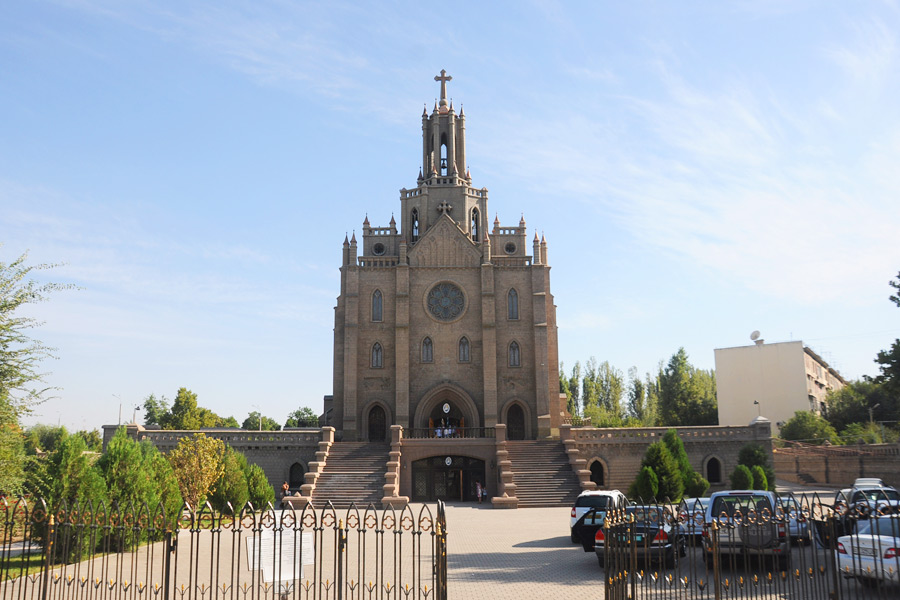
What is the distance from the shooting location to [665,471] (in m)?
31.9

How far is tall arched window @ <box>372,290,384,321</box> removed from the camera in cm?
4850

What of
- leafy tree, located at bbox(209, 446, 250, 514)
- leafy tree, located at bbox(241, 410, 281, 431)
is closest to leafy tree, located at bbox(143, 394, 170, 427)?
leafy tree, located at bbox(241, 410, 281, 431)

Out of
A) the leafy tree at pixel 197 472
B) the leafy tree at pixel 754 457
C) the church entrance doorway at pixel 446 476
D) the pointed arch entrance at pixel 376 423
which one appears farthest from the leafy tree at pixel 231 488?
the leafy tree at pixel 754 457

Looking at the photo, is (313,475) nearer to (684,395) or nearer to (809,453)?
(809,453)

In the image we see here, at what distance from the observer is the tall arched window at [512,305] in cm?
4856

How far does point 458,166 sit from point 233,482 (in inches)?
1188

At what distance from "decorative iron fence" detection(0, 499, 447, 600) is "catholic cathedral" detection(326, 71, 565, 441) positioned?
22070 millimetres

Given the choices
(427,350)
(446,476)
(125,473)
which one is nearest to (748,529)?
(125,473)

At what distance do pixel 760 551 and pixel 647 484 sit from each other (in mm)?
19201

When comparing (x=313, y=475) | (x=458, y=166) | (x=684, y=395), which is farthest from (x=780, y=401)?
(x=313, y=475)

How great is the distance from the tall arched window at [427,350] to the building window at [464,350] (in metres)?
1.75

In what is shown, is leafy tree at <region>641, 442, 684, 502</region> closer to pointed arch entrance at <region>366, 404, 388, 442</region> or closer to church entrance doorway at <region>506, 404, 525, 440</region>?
church entrance doorway at <region>506, 404, 525, 440</region>

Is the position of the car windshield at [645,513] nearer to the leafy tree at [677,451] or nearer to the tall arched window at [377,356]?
the leafy tree at [677,451]

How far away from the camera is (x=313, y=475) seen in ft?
122
